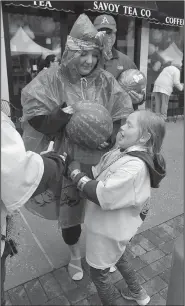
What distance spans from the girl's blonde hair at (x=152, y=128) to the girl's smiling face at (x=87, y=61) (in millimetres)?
538

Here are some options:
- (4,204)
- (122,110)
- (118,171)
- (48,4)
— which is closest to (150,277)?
(118,171)

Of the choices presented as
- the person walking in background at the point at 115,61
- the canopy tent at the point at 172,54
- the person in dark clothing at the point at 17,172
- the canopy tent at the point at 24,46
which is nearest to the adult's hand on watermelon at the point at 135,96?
the person walking in background at the point at 115,61

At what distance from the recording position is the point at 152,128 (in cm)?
183

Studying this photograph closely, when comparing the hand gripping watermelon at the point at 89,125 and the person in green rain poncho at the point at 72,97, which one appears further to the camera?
the person in green rain poncho at the point at 72,97

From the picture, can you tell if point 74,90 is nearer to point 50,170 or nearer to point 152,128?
point 152,128

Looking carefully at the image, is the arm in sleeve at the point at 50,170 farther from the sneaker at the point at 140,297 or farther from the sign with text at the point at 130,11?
the sign with text at the point at 130,11

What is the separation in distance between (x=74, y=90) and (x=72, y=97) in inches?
2.3

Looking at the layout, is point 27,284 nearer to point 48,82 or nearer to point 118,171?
point 118,171

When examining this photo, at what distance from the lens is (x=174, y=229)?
3.16 meters

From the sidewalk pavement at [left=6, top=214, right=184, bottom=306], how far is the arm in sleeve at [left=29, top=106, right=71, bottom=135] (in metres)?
1.21

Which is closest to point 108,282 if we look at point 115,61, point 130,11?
point 115,61

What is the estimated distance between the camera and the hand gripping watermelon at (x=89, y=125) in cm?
177

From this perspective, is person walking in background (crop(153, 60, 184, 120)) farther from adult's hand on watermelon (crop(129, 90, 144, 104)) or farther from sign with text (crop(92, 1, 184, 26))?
adult's hand on watermelon (crop(129, 90, 144, 104))

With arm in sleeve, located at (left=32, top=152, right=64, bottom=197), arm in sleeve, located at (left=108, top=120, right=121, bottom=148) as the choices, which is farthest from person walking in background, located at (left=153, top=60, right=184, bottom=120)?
arm in sleeve, located at (left=32, top=152, right=64, bottom=197)
